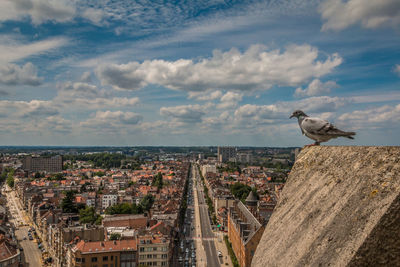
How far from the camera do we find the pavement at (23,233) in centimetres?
5356

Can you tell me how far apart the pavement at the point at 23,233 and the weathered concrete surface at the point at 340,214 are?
56.0m

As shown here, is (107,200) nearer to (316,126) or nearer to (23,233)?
(23,233)

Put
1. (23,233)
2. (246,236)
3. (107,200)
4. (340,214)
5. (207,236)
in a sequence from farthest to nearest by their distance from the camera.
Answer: (107,200)
(23,233)
(207,236)
(246,236)
(340,214)

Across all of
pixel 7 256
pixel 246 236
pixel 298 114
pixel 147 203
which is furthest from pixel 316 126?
pixel 147 203

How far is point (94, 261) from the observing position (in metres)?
38.8

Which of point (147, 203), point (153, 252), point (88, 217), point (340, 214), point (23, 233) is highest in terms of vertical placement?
point (340, 214)

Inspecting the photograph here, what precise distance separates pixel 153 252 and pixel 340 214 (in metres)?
42.1

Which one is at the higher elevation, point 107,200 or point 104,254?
point 104,254

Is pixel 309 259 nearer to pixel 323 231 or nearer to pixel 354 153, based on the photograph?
pixel 323 231

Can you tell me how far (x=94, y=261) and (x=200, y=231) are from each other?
34.5m

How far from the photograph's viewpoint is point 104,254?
39.0m

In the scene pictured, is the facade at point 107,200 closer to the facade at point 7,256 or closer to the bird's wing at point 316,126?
the facade at point 7,256

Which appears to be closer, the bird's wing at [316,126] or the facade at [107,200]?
the bird's wing at [316,126]

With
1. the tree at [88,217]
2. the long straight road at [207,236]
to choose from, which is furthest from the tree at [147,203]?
the long straight road at [207,236]
